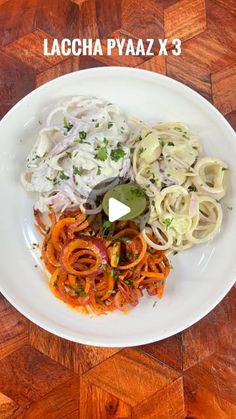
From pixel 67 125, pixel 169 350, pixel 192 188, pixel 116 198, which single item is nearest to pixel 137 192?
pixel 116 198

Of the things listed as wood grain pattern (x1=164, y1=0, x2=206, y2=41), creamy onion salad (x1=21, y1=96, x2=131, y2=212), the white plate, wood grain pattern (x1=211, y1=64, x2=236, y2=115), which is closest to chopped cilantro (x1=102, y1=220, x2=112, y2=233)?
creamy onion salad (x1=21, y1=96, x2=131, y2=212)

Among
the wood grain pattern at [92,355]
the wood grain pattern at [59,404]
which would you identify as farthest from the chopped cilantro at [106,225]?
the wood grain pattern at [59,404]

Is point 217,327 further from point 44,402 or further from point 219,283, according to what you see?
point 44,402

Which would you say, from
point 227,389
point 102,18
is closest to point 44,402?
point 227,389

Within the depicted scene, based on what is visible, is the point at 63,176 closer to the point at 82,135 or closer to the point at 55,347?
the point at 82,135

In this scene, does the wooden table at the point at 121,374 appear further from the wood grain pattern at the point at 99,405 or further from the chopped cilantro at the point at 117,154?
the chopped cilantro at the point at 117,154
